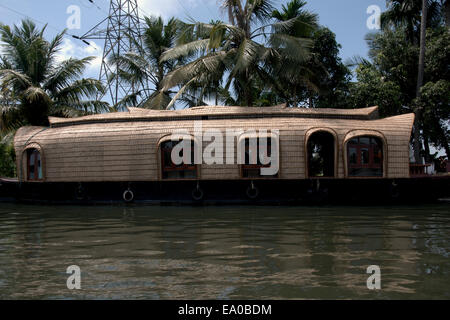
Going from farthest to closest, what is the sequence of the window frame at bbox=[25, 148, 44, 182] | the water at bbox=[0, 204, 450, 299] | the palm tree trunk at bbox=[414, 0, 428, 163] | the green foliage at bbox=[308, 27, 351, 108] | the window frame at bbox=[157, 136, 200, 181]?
the green foliage at bbox=[308, 27, 351, 108]
the palm tree trunk at bbox=[414, 0, 428, 163]
the window frame at bbox=[25, 148, 44, 182]
the window frame at bbox=[157, 136, 200, 181]
the water at bbox=[0, 204, 450, 299]

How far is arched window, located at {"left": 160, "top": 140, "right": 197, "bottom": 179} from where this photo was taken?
36.8 feet

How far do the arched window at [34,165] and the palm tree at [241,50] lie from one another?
4621mm

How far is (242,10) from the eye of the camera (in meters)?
14.2

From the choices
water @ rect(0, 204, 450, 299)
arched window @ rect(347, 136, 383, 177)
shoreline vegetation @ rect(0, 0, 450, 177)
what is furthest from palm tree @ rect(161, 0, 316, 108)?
water @ rect(0, 204, 450, 299)

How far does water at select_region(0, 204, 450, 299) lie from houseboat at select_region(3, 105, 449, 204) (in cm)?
311

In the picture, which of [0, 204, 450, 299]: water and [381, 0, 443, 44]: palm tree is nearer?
[0, 204, 450, 299]: water

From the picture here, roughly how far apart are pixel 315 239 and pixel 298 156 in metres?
5.47

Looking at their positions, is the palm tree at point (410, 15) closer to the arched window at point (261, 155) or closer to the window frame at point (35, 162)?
the arched window at point (261, 155)

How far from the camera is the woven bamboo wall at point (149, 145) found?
1084cm

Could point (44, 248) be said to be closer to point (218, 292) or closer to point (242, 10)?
point (218, 292)

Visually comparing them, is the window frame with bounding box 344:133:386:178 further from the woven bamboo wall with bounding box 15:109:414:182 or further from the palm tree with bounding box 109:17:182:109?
the palm tree with bounding box 109:17:182:109

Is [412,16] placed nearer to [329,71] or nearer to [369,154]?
[329,71]

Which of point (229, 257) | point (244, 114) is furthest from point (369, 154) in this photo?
point (229, 257)

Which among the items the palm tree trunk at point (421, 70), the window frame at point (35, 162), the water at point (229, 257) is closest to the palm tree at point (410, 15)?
the palm tree trunk at point (421, 70)
